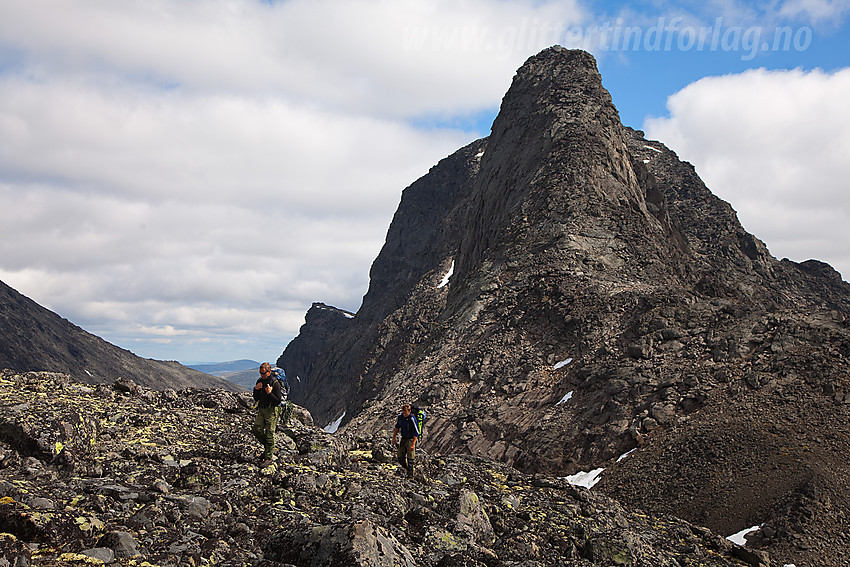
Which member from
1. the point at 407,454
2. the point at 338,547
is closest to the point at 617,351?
the point at 407,454

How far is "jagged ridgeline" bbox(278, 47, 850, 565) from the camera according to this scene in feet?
83.3

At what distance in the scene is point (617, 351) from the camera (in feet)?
121

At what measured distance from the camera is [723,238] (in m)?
77.9

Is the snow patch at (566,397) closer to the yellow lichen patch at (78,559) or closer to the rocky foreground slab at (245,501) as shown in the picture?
the rocky foreground slab at (245,501)

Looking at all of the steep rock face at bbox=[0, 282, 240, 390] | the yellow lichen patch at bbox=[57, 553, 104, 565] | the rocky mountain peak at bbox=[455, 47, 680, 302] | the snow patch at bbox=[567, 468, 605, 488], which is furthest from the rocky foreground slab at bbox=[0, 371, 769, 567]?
the steep rock face at bbox=[0, 282, 240, 390]

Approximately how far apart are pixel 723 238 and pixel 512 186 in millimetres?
35268

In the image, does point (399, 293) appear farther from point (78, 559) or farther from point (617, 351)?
point (78, 559)

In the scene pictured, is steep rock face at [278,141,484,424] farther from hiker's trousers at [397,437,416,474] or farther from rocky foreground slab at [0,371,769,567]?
hiker's trousers at [397,437,416,474]

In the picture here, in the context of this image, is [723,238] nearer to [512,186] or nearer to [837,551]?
[512,186]

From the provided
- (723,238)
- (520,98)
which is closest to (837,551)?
(520,98)

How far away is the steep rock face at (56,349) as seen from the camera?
118938 mm

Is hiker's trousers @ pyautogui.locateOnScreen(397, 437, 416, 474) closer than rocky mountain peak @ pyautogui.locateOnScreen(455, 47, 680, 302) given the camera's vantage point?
Yes

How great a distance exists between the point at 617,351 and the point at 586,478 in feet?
32.8

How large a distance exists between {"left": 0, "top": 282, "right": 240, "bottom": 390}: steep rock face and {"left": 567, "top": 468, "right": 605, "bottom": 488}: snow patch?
100 metres
